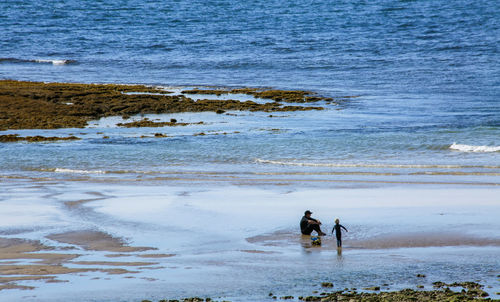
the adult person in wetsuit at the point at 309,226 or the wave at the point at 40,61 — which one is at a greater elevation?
the wave at the point at 40,61

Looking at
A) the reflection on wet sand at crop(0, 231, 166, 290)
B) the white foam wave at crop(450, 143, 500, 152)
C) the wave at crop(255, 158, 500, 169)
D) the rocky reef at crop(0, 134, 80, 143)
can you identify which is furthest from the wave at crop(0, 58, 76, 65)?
the reflection on wet sand at crop(0, 231, 166, 290)

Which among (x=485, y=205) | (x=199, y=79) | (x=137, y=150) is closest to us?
(x=485, y=205)

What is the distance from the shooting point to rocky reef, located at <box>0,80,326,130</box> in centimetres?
3756

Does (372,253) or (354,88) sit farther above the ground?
(354,88)

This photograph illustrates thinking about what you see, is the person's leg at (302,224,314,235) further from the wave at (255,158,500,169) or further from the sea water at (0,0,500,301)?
the wave at (255,158,500,169)

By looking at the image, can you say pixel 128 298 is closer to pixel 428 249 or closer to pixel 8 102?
pixel 428 249

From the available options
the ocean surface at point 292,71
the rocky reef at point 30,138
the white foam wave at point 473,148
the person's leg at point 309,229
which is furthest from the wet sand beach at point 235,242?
the rocky reef at point 30,138

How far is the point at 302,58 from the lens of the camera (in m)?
65.5

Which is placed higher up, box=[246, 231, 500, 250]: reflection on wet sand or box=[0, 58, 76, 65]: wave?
box=[0, 58, 76, 65]: wave

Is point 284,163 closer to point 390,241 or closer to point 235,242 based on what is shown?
point 235,242

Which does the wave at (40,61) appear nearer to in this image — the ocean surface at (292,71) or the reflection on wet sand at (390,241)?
the ocean surface at (292,71)

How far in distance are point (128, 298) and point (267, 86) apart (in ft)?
131

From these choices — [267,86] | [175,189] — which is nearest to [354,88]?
[267,86]

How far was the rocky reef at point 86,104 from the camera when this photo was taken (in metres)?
37.6
